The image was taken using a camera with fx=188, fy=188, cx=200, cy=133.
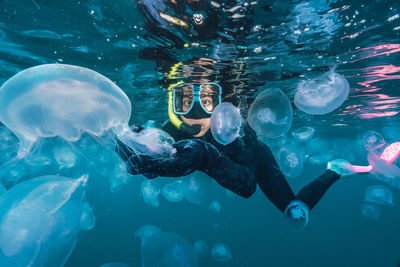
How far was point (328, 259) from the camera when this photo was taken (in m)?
18.4

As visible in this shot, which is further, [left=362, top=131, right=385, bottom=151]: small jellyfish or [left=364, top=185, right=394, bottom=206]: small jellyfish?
[left=364, top=185, right=394, bottom=206]: small jellyfish

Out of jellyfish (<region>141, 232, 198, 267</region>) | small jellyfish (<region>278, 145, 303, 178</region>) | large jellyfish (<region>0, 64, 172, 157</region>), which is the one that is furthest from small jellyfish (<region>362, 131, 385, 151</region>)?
large jellyfish (<region>0, 64, 172, 157</region>)

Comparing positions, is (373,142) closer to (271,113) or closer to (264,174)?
(271,113)

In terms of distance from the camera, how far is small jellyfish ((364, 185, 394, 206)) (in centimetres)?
1334

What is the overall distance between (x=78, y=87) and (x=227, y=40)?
3.36 m

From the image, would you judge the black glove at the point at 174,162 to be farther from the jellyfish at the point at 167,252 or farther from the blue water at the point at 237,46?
the jellyfish at the point at 167,252

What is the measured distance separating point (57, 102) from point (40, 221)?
182 centimetres

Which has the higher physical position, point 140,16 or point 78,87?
point 140,16

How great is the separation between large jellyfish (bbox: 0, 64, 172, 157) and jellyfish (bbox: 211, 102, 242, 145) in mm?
1655

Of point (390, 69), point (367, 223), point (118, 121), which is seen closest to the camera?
point (118, 121)

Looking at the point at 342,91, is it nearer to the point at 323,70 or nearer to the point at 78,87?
the point at 323,70

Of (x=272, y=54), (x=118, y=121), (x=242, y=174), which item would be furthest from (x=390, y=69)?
(x=118, y=121)

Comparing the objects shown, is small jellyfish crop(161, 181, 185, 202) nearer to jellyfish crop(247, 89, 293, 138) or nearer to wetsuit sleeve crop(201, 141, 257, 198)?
jellyfish crop(247, 89, 293, 138)

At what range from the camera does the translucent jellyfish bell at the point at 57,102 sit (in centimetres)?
161
